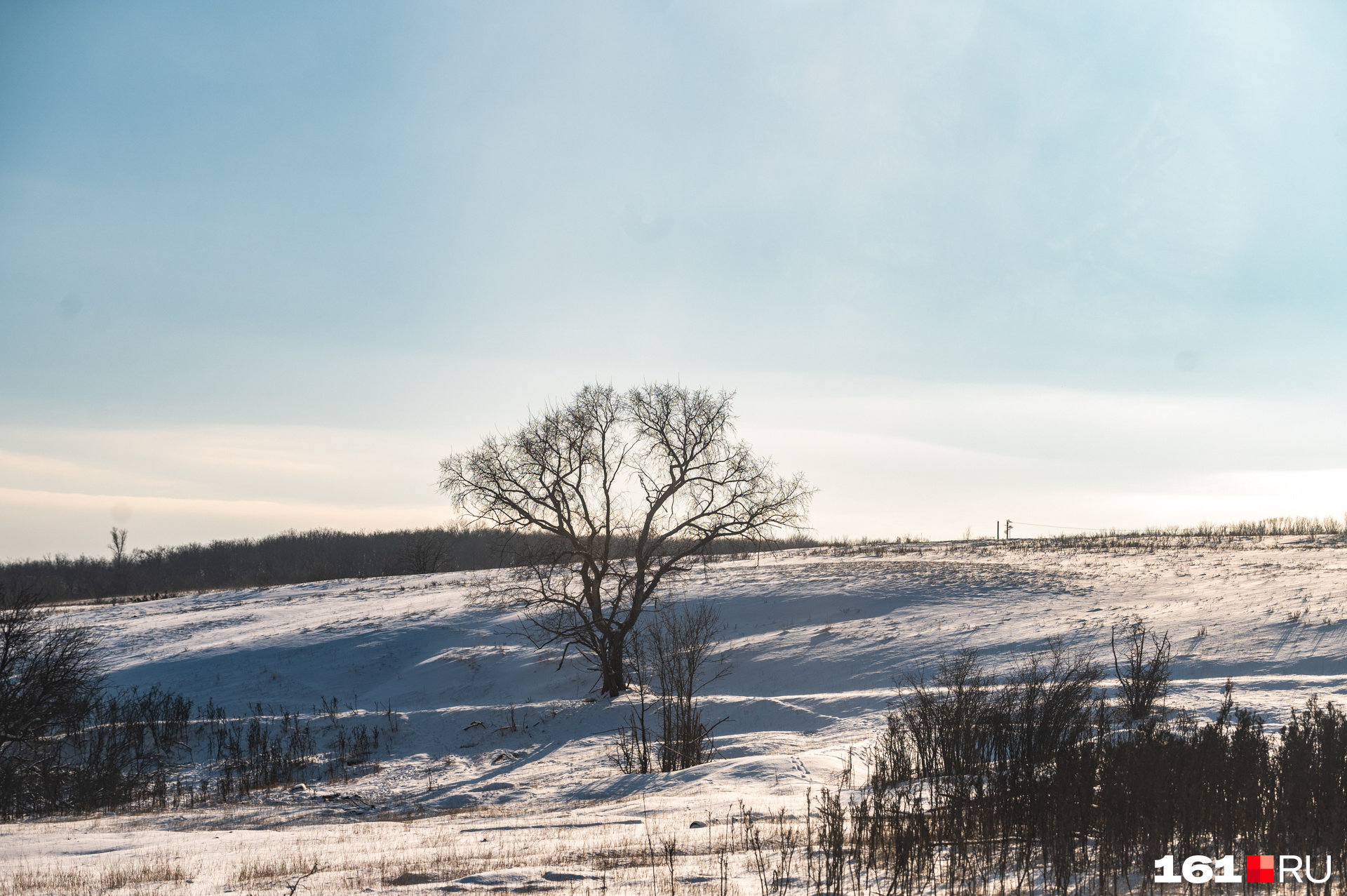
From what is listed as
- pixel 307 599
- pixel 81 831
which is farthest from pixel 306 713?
pixel 307 599

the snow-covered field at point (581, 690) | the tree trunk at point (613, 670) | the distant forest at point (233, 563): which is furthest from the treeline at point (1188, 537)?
the distant forest at point (233, 563)

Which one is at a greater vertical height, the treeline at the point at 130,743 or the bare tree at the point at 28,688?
the bare tree at the point at 28,688

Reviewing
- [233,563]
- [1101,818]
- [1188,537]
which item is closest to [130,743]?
[1101,818]

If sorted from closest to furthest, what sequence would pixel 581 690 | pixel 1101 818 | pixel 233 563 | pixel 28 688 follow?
pixel 1101 818
pixel 28 688
pixel 581 690
pixel 233 563

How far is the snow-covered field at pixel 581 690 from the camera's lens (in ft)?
29.1

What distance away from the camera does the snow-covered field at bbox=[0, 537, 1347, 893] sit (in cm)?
888

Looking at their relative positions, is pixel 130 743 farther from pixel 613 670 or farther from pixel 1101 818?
pixel 1101 818

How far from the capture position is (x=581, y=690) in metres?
27.5

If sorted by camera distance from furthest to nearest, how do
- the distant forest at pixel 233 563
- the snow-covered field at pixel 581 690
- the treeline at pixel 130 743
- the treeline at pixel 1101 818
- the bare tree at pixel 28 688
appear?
the distant forest at pixel 233 563
the bare tree at pixel 28 688
the treeline at pixel 130 743
the snow-covered field at pixel 581 690
the treeline at pixel 1101 818

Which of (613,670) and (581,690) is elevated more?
(613,670)

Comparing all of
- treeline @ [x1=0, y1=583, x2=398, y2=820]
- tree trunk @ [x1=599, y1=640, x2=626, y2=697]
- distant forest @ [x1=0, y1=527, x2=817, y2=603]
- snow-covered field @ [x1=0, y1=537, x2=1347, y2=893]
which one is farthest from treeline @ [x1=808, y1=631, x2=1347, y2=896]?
distant forest @ [x1=0, y1=527, x2=817, y2=603]

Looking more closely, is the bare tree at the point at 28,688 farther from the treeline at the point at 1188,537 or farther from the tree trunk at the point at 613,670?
the treeline at the point at 1188,537

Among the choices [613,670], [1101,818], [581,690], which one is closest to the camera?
[1101,818]

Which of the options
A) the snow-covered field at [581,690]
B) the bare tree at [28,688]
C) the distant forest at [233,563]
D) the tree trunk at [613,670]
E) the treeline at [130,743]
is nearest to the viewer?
the snow-covered field at [581,690]
